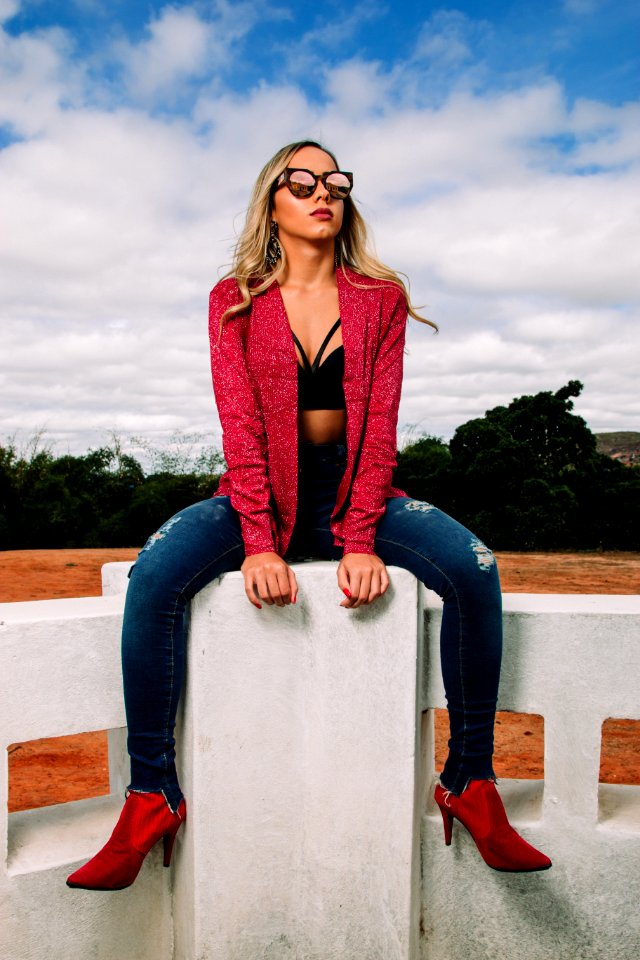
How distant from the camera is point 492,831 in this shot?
5.77ft

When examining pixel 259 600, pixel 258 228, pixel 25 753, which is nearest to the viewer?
pixel 259 600

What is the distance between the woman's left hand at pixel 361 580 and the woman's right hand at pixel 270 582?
11 centimetres

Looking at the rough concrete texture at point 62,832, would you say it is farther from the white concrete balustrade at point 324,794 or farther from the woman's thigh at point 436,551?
Answer: the woman's thigh at point 436,551

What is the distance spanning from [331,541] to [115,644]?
0.59 meters

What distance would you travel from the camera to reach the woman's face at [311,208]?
2.18 m

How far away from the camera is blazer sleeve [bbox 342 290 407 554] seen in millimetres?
1929

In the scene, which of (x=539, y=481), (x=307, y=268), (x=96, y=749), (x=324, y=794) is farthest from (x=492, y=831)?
(x=539, y=481)

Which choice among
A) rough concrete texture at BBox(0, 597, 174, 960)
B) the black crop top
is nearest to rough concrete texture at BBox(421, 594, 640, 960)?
the black crop top

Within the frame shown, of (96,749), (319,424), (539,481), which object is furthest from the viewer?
(539,481)

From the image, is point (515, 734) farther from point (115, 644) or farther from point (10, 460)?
point (10, 460)

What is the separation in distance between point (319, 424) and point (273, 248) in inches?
22.2

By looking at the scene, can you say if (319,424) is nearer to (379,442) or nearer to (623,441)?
(379,442)

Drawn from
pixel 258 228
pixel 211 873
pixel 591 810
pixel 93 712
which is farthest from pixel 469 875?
pixel 258 228

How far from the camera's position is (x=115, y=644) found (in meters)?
1.87
